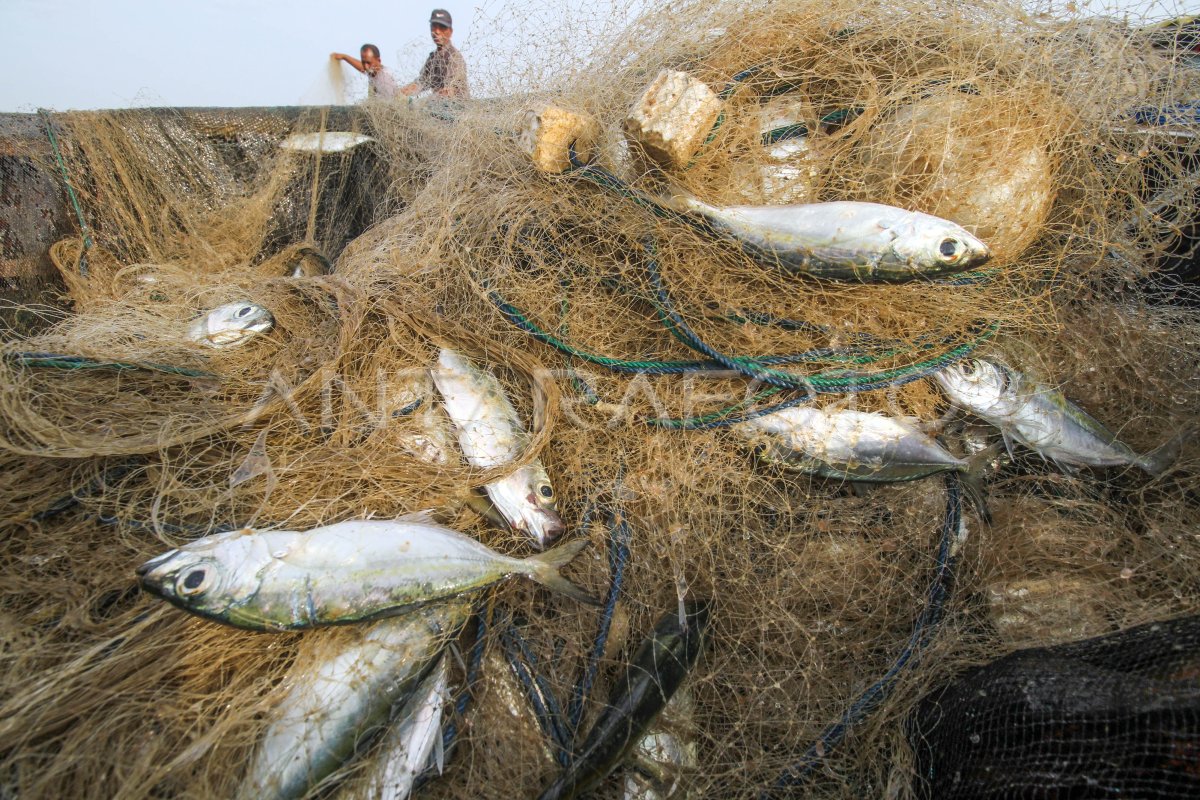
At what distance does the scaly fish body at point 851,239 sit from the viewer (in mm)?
2168

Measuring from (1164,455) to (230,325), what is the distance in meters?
4.17

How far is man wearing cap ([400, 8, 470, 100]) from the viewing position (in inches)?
250

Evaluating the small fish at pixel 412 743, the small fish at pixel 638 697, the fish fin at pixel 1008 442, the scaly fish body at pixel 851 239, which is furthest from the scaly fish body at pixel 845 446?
the small fish at pixel 412 743

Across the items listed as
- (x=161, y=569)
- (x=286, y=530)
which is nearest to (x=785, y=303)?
(x=286, y=530)

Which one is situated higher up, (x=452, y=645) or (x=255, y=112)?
(x=255, y=112)

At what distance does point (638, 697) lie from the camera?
1.99 m

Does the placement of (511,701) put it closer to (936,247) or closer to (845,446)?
(845,446)

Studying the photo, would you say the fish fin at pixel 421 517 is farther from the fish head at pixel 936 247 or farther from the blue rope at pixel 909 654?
the fish head at pixel 936 247

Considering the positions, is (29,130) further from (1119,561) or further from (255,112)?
(1119,561)

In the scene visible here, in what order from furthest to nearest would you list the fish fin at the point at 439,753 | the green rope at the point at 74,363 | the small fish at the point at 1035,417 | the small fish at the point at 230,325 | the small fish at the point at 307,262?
the small fish at the point at 307,262, the small fish at the point at 230,325, the small fish at the point at 1035,417, the green rope at the point at 74,363, the fish fin at the point at 439,753

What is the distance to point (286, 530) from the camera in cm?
210

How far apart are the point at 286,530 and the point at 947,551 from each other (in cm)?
243

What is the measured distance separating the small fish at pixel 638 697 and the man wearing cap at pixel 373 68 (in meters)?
6.97

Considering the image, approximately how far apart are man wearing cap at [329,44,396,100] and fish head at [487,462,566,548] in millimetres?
6261
